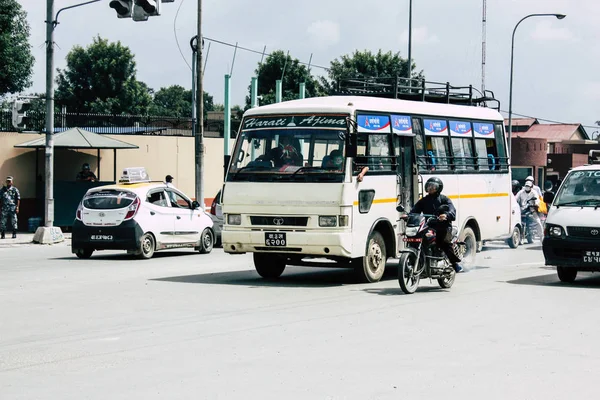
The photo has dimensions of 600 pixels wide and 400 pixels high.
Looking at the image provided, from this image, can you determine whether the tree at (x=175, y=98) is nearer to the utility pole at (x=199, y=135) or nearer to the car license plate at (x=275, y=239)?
the utility pole at (x=199, y=135)

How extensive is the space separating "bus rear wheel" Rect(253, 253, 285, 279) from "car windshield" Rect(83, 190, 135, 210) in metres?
4.64

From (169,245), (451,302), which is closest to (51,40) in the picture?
(169,245)

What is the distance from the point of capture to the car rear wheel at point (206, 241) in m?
23.0

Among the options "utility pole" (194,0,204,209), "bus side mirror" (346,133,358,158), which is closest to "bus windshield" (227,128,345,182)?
"bus side mirror" (346,133,358,158)

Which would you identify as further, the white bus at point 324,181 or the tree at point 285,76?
the tree at point 285,76

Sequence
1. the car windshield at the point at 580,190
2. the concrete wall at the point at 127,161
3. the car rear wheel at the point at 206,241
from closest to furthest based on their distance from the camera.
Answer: the car windshield at the point at 580,190 → the car rear wheel at the point at 206,241 → the concrete wall at the point at 127,161

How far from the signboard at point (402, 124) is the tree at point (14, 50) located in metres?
40.2

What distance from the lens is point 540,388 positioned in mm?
7781

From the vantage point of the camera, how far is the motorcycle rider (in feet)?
48.7

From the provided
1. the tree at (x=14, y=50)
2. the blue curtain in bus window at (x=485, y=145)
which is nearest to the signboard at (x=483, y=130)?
the blue curtain in bus window at (x=485, y=145)

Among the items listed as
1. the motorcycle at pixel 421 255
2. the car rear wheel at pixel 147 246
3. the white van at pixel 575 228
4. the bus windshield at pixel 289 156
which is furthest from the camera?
the car rear wheel at pixel 147 246

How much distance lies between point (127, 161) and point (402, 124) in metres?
19.9

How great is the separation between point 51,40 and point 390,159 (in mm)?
14741

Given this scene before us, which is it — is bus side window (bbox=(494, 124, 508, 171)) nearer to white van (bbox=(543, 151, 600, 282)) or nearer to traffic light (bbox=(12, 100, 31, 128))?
white van (bbox=(543, 151, 600, 282))
